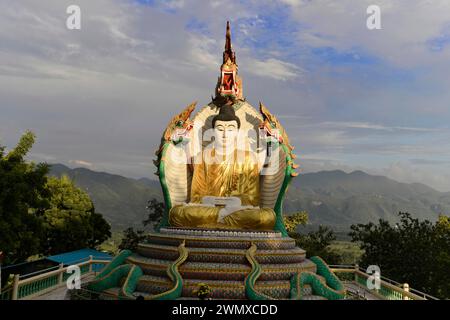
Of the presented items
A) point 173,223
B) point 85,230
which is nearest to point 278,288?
point 173,223

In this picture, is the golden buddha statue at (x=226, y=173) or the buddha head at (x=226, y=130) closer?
the golden buddha statue at (x=226, y=173)

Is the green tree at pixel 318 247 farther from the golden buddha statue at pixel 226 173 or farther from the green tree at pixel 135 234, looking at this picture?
the green tree at pixel 135 234

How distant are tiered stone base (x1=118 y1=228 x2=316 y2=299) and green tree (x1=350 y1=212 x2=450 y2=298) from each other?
872cm

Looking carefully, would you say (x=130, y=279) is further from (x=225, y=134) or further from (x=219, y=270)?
(x=225, y=134)

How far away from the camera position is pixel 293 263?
12711 millimetres

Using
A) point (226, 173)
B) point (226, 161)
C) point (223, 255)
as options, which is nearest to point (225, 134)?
point (226, 161)

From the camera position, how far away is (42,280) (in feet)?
47.1

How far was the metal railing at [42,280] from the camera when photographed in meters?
12.4

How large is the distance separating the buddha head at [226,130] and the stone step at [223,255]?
5.70m

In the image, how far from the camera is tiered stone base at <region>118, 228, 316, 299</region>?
11.3 meters

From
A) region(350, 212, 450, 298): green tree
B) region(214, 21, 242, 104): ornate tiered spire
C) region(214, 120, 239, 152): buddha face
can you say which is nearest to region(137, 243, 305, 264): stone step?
region(214, 120, 239, 152): buddha face

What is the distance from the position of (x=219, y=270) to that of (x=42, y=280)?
6.86m

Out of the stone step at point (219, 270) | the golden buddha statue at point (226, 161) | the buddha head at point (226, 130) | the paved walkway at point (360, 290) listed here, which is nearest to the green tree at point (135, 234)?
the golden buddha statue at point (226, 161)
